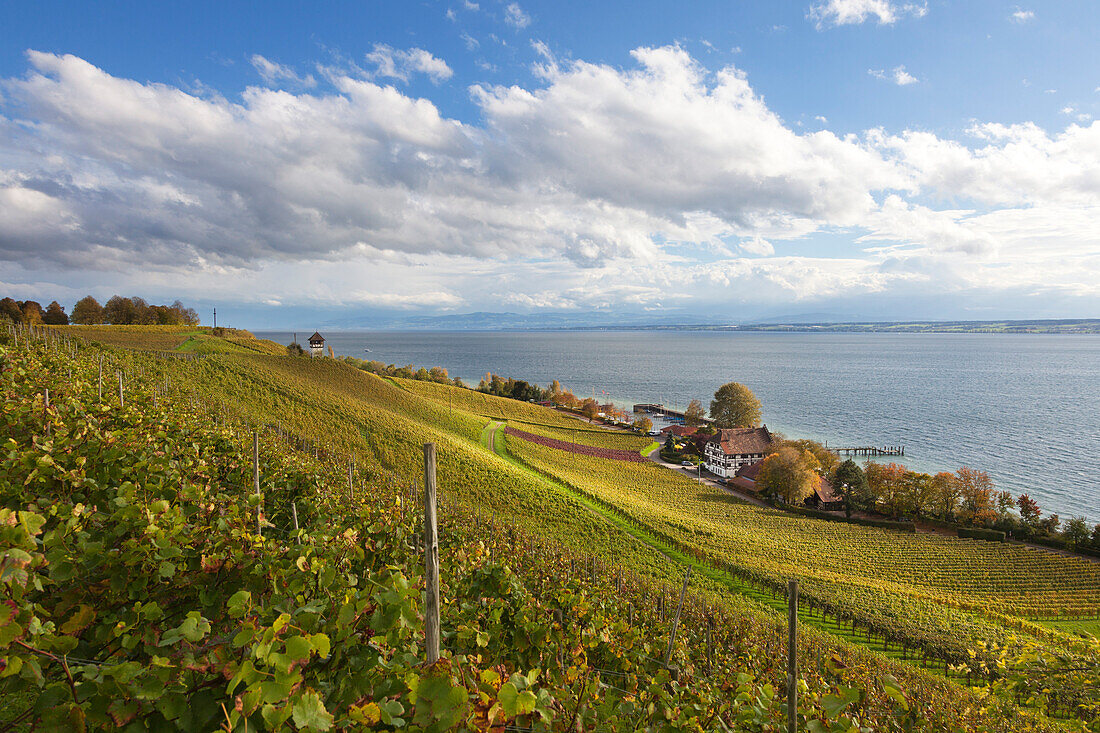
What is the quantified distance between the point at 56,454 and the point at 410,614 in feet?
15.9

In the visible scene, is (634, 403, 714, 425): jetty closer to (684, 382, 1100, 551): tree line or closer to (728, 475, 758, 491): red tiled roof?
(728, 475, 758, 491): red tiled roof

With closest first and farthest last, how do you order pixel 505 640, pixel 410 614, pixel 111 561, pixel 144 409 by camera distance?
pixel 410 614, pixel 111 561, pixel 505 640, pixel 144 409

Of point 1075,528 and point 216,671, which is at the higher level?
point 216,671

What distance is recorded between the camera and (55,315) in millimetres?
61938

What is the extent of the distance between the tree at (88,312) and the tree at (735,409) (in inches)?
3744

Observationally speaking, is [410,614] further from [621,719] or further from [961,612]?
[961,612]

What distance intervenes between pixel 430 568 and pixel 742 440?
63.0 metres

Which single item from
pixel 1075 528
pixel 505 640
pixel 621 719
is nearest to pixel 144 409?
pixel 505 640

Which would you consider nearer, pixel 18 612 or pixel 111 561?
pixel 18 612

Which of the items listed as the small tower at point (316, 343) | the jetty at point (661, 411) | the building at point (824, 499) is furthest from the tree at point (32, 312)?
the jetty at point (661, 411)

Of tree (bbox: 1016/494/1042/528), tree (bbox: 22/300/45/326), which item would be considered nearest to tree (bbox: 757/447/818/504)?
tree (bbox: 1016/494/1042/528)

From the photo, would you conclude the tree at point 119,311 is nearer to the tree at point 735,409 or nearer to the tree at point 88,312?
the tree at point 88,312

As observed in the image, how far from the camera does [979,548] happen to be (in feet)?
121

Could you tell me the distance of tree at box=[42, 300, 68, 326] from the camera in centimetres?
6086
